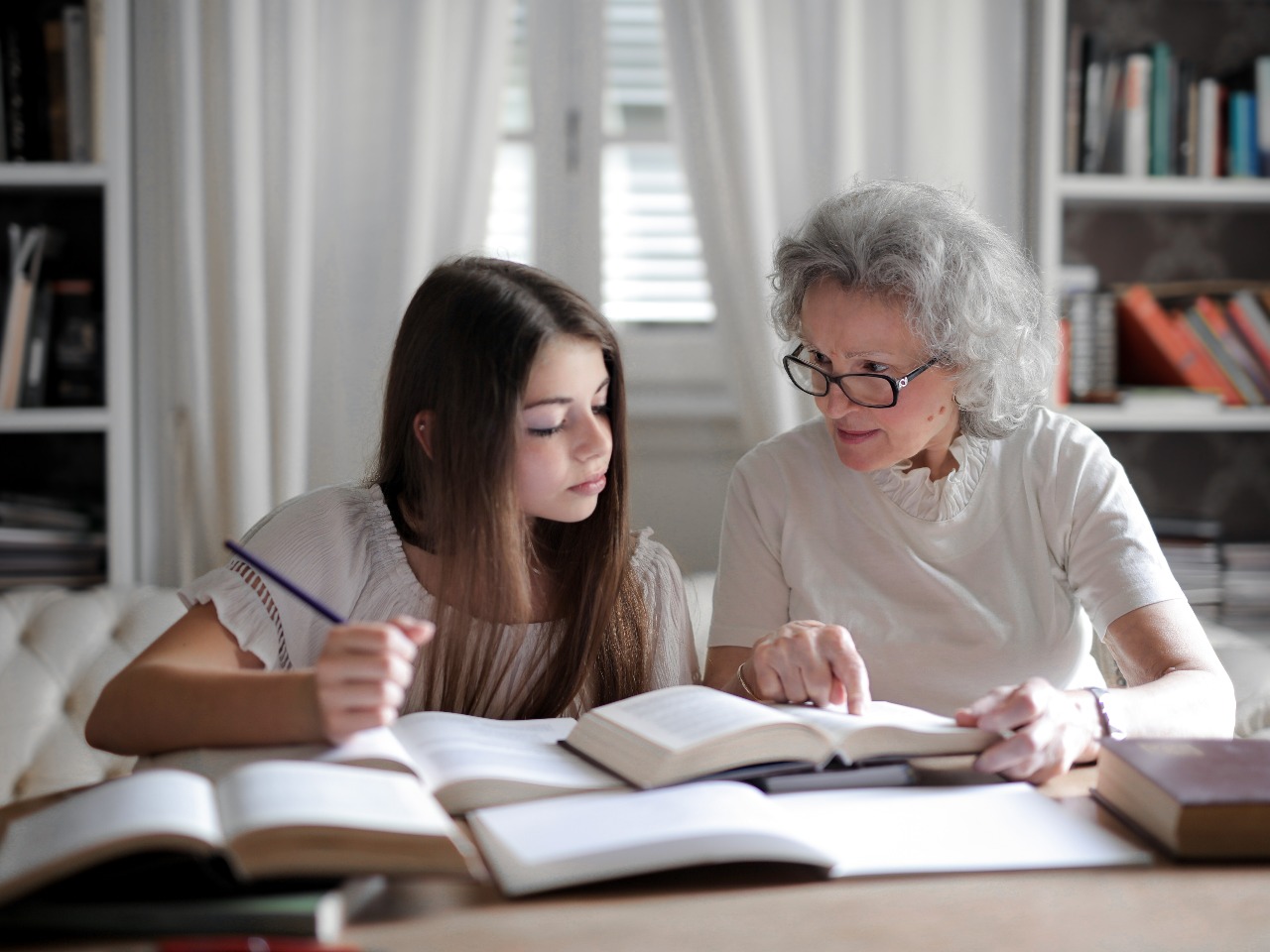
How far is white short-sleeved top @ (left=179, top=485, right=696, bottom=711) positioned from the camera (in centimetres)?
119

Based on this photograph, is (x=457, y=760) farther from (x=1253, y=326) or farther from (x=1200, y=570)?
(x=1253, y=326)

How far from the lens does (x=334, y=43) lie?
2.28 m

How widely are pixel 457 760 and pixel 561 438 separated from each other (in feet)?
1.38

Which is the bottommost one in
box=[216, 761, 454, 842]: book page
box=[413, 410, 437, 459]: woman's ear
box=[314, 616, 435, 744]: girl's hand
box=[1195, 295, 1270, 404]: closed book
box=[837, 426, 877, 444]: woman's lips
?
box=[216, 761, 454, 842]: book page

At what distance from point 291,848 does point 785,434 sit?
107 centimetres

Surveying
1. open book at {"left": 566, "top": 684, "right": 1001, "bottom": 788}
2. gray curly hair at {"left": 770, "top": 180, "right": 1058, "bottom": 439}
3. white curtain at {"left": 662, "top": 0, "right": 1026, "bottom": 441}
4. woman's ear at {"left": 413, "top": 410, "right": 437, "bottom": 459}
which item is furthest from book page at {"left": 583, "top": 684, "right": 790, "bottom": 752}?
white curtain at {"left": 662, "top": 0, "right": 1026, "bottom": 441}

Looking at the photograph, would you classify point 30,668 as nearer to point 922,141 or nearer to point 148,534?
point 148,534

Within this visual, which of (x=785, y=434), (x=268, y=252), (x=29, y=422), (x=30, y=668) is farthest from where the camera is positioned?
(x=268, y=252)

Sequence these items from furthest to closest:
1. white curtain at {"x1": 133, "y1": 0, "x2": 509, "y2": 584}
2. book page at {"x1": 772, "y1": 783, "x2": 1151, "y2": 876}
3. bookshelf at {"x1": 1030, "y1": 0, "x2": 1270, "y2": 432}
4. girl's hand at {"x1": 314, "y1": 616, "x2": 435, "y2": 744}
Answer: bookshelf at {"x1": 1030, "y1": 0, "x2": 1270, "y2": 432}, white curtain at {"x1": 133, "y1": 0, "x2": 509, "y2": 584}, girl's hand at {"x1": 314, "y1": 616, "x2": 435, "y2": 744}, book page at {"x1": 772, "y1": 783, "x2": 1151, "y2": 876}

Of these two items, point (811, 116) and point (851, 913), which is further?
point (811, 116)

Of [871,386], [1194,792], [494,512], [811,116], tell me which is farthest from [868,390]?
[811,116]

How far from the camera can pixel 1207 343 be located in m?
2.38

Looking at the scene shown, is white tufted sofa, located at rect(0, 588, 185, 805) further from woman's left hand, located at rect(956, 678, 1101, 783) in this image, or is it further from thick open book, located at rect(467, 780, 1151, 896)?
woman's left hand, located at rect(956, 678, 1101, 783)

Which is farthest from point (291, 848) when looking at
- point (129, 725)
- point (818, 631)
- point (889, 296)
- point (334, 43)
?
point (334, 43)
